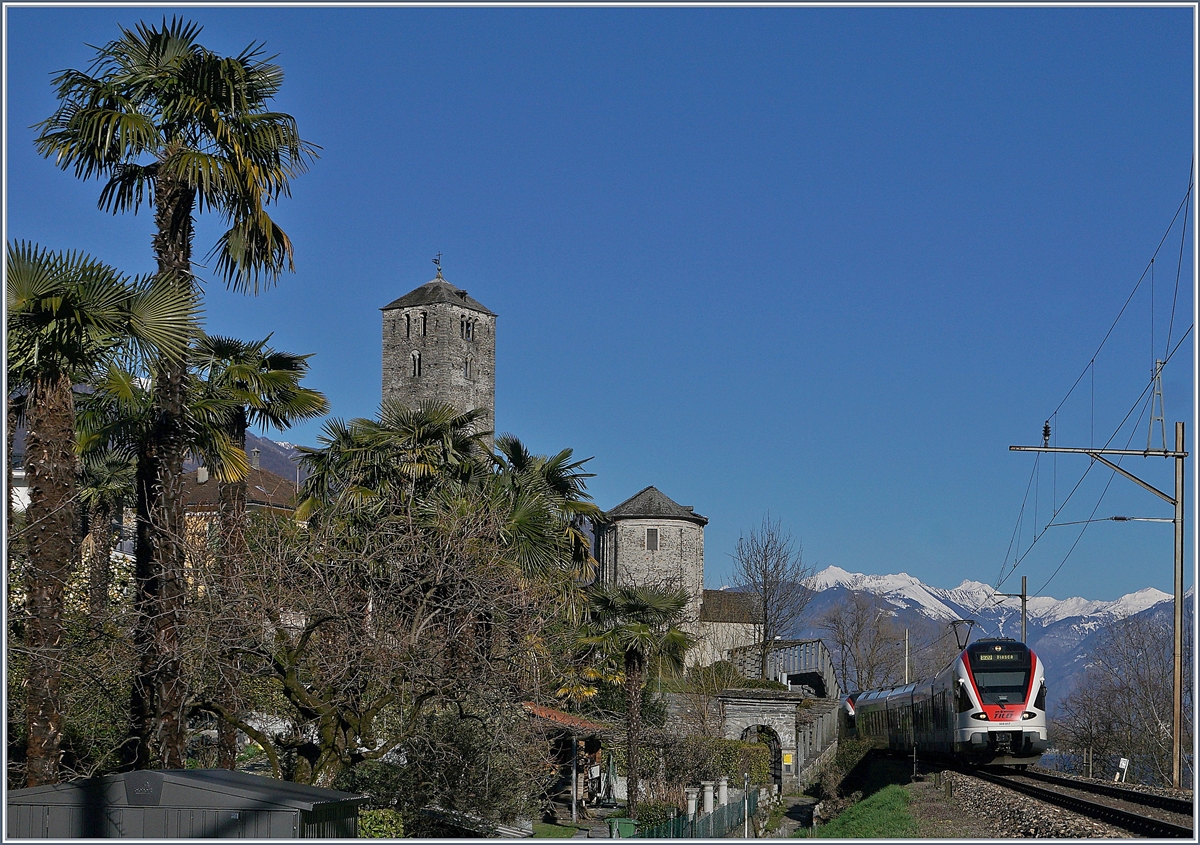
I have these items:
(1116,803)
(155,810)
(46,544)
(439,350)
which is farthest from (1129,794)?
(439,350)

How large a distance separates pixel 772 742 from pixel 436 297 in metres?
36.9

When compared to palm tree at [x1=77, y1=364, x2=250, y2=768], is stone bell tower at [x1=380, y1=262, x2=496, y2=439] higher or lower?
→ higher

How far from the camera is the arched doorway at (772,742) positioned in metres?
46.3

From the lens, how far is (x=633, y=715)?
27.6 m

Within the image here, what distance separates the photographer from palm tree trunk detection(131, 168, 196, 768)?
14.2 metres

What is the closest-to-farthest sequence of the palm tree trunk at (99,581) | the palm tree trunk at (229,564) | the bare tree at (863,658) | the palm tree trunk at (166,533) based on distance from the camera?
the palm tree trunk at (166,533)
the palm tree trunk at (229,564)
the palm tree trunk at (99,581)
the bare tree at (863,658)

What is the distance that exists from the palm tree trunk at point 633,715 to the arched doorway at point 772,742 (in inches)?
704

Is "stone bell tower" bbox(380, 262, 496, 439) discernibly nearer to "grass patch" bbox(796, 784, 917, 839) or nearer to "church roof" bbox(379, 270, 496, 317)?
"church roof" bbox(379, 270, 496, 317)

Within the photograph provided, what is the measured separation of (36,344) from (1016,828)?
13.5 meters

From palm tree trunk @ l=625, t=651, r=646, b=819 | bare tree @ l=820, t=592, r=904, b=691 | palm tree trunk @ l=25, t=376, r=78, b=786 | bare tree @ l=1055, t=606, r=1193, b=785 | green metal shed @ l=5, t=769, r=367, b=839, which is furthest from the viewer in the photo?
bare tree @ l=820, t=592, r=904, b=691

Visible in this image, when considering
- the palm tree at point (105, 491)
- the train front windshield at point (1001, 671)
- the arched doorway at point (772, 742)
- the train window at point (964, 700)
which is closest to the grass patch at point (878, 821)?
the train window at point (964, 700)

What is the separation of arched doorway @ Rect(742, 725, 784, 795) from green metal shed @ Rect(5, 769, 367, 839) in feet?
118

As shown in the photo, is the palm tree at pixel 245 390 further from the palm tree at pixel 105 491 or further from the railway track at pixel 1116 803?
the railway track at pixel 1116 803

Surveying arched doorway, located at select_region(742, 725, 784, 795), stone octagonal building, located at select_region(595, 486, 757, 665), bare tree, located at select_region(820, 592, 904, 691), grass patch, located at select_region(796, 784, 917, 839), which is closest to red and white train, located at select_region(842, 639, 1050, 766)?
grass patch, located at select_region(796, 784, 917, 839)
